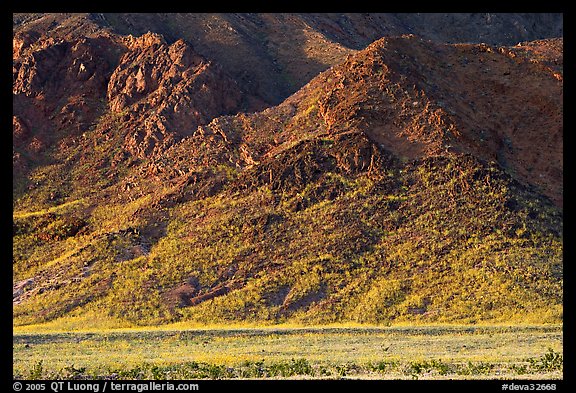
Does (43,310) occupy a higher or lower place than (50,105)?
lower

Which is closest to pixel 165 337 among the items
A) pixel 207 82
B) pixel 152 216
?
pixel 152 216

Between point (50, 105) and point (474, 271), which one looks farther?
point (50, 105)

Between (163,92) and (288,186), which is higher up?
(163,92)

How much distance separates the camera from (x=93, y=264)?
66.8 m

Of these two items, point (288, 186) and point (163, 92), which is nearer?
point (288, 186)

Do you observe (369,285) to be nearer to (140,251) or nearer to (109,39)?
(140,251)

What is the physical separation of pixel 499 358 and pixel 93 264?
30.4 m

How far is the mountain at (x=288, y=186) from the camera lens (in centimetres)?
6144

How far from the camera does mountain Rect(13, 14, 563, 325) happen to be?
61.4 metres

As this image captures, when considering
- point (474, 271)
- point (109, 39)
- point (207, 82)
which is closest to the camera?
point (474, 271)

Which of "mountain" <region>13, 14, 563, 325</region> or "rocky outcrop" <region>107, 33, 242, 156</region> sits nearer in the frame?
"mountain" <region>13, 14, 563, 325</region>

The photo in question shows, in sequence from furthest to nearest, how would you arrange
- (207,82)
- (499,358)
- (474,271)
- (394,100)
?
(207,82) < (394,100) < (474,271) < (499,358)

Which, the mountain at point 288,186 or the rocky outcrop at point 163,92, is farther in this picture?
the rocky outcrop at point 163,92

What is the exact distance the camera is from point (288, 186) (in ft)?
226
